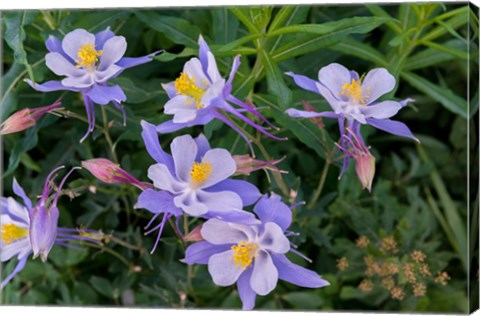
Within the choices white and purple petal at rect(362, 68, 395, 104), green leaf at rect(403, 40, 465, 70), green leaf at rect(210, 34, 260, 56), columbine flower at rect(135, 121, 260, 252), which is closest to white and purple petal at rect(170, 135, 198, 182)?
columbine flower at rect(135, 121, 260, 252)

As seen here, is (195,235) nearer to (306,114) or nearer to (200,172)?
(200,172)

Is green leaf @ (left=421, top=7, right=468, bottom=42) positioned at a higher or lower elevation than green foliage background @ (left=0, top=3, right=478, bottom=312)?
higher

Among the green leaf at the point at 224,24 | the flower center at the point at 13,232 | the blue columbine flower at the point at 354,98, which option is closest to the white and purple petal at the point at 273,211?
the blue columbine flower at the point at 354,98

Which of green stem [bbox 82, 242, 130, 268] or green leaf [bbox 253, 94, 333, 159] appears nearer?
green leaf [bbox 253, 94, 333, 159]

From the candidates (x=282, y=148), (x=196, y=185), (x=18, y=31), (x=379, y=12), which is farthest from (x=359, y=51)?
(x=18, y=31)

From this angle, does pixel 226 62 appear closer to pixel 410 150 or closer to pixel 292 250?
pixel 292 250

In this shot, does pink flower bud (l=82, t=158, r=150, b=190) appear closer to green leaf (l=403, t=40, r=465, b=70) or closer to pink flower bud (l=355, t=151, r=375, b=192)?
pink flower bud (l=355, t=151, r=375, b=192)

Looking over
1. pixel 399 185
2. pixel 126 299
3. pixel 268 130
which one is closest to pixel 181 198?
pixel 268 130
